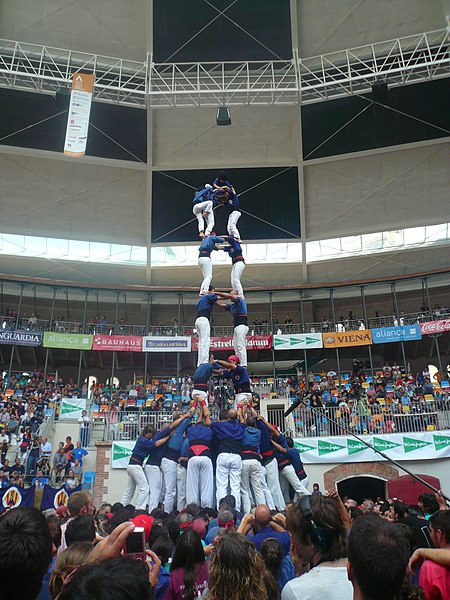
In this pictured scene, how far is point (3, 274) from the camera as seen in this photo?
1229 inches

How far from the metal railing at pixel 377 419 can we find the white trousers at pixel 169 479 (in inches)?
371

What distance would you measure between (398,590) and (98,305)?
34.3 meters

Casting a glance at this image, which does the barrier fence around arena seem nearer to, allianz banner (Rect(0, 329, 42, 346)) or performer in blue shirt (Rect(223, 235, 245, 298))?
performer in blue shirt (Rect(223, 235, 245, 298))

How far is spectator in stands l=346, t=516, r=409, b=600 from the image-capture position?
2445mm

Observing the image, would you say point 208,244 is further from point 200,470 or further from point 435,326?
point 435,326

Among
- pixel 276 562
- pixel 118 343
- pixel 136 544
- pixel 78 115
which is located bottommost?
Result: pixel 276 562

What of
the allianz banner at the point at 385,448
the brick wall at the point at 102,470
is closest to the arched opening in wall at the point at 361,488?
the allianz banner at the point at 385,448

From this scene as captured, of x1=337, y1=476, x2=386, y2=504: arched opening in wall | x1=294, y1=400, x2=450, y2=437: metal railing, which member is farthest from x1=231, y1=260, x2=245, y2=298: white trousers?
x1=337, y1=476, x2=386, y2=504: arched opening in wall

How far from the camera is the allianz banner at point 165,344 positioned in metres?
31.2

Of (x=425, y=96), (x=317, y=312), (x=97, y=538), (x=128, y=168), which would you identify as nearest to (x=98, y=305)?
(x=128, y=168)

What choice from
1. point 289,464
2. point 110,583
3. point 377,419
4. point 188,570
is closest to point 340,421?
point 377,419

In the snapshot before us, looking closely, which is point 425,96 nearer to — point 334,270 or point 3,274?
point 334,270

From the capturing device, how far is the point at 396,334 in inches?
1201

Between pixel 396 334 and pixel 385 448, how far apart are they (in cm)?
1142
